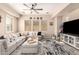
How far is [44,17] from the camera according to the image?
8.96ft

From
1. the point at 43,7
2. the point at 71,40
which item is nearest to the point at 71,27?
the point at 71,40

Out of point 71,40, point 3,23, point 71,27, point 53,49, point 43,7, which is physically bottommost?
point 53,49

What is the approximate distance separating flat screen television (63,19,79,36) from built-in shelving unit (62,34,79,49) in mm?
93

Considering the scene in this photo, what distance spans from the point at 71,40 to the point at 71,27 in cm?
32

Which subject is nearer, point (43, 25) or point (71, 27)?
point (71, 27)

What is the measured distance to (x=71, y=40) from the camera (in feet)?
8.16

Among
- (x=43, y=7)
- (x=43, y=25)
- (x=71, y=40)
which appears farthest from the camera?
(x=43, y=25)

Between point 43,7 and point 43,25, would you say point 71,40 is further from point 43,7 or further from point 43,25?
point 43,7

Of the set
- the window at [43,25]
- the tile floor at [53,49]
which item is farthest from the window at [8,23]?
the window at [43,25]

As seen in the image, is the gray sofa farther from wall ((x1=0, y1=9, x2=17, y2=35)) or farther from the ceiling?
the ceiling

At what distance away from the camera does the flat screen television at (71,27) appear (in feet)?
8.20

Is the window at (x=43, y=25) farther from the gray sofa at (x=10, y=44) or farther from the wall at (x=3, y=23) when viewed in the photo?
the wall at (x=3, y=23)

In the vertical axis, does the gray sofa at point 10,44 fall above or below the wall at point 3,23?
below

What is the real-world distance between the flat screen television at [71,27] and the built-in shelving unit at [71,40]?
3.7 inches
